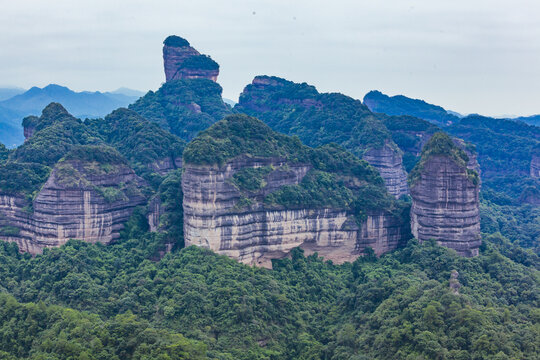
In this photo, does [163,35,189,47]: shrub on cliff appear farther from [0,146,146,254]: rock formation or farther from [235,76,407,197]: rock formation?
[0,146,146,254]: rock formation

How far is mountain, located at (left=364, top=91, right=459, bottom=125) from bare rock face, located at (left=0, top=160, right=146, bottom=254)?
89.2 metres

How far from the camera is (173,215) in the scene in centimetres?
5444

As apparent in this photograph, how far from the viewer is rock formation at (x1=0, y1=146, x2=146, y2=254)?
173 feet

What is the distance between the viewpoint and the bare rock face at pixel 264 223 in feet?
167

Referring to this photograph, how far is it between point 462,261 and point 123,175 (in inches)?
1159

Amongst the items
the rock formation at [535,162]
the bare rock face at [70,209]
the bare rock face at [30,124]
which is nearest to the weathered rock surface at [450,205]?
the bare rock face at [70,209]

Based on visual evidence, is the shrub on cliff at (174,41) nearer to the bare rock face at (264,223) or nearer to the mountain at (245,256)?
the mountain at (245,256)

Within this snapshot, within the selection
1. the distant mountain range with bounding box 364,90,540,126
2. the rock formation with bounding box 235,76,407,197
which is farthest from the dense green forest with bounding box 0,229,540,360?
the distant mountain range with bounding box 364,90,540,126

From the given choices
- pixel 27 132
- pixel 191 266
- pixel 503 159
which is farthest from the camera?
pixel 503 159

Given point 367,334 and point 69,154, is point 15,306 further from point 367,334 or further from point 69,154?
point 367,334

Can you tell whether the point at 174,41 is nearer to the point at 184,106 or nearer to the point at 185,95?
the point at 185,95

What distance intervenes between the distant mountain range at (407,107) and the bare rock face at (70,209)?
3512 inches

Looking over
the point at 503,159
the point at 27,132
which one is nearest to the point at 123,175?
the point at 27,132

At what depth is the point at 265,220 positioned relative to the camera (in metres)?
53.4
